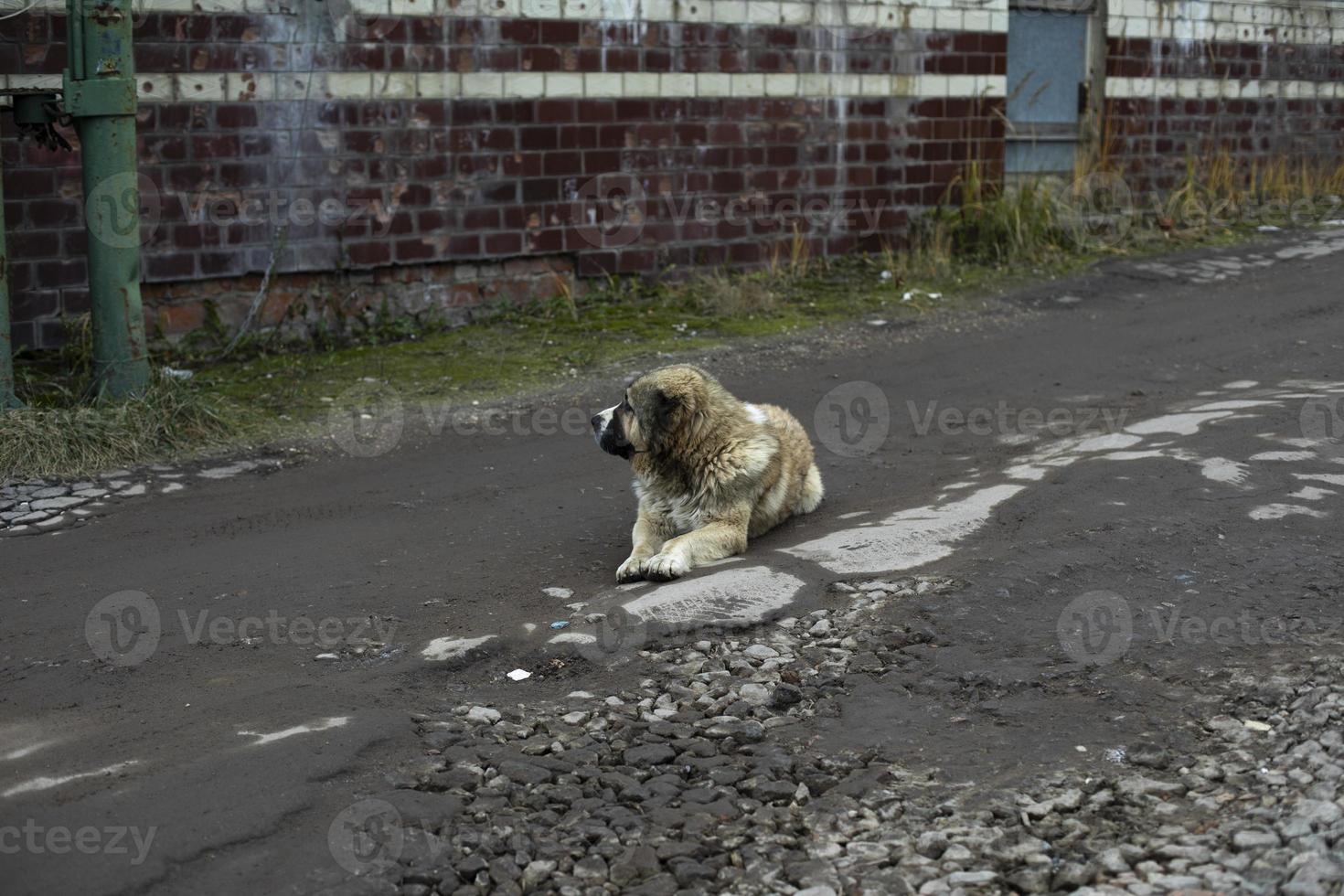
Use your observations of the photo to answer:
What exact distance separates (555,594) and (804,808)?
2026 mm

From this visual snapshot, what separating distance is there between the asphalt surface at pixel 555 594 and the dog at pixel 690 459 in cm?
24

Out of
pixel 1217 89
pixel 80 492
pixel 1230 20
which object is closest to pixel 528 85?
pixel 80 492

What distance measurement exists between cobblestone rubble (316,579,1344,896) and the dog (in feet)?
4.93

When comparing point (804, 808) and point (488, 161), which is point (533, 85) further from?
point (804, 808)

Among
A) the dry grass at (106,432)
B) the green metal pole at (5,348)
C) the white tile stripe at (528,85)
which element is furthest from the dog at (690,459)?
the white tile stripe at (528,85)

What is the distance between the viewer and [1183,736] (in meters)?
4.41

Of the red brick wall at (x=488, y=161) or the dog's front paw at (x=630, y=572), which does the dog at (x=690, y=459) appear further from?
the red brick wall at (x=488, y=161)

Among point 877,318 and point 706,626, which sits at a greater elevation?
point 877,318

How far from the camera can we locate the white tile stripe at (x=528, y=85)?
9906 millimetres

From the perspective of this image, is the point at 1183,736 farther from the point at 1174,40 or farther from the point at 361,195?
the point at 1174,40

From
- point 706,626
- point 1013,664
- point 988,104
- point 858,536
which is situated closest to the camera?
point 1013,664

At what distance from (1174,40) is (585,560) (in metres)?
13.3

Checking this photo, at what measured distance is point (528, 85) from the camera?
37.7 ft

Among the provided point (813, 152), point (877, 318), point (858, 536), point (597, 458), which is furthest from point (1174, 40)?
point (858, 536)
